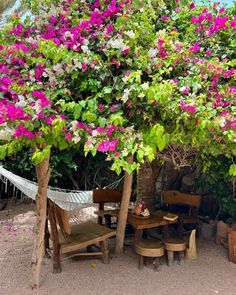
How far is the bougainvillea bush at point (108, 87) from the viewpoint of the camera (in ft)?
5.93

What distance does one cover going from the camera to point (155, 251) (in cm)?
295

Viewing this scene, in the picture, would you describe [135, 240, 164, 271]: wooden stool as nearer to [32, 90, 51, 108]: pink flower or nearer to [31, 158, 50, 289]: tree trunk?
[31, 158, 50, 289]: tree trunk

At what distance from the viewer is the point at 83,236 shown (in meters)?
3.04

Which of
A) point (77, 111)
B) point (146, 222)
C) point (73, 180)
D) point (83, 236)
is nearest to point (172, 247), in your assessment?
point (146, 222)

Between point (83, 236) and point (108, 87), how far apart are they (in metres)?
1.62

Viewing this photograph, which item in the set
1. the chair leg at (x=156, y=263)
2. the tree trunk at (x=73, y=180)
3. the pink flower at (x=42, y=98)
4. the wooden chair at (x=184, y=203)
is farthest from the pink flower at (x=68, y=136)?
the tree trunk at (x=73, y=180)

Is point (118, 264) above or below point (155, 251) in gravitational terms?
below

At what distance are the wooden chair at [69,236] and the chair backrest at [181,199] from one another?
120cm

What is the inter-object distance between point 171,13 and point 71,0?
1.02 m

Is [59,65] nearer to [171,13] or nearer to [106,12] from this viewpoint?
[106,12]

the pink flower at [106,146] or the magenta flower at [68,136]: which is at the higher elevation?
the magenta flower at [68,136]

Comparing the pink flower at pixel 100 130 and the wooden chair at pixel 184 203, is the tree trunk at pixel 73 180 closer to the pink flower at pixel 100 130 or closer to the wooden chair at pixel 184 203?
the wooden chair at pixel 184 203

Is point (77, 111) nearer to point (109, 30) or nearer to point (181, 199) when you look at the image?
point (109, 30)

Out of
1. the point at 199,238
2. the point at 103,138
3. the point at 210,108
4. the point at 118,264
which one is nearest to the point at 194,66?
the point at 210,108
